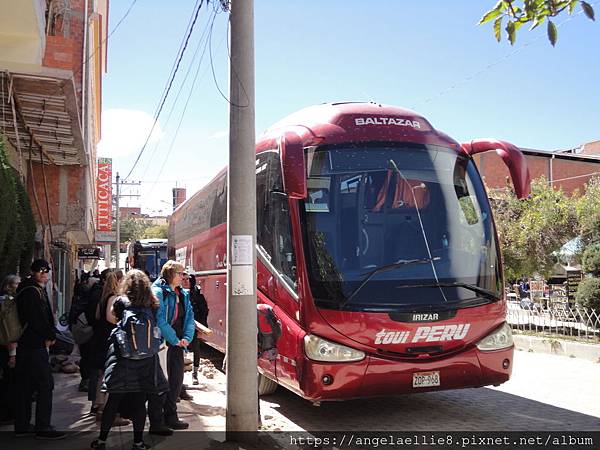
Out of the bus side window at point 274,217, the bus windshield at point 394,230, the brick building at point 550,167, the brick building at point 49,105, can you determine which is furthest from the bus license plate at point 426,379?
the brick building at point 550,167

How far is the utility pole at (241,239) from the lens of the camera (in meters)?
5.74

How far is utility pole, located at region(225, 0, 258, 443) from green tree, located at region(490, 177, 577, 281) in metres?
13.1

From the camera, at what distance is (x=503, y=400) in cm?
807

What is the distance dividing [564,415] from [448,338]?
208cm

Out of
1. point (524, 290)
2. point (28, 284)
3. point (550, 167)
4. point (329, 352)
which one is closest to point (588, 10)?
point (329, 352)

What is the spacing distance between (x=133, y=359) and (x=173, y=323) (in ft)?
3.76

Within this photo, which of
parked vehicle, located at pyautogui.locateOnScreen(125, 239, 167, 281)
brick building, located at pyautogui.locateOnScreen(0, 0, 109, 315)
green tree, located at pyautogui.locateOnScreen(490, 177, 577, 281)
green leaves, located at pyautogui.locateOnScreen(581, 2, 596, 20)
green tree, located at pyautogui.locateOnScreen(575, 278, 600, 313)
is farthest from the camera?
parked vehicle, located at pyautogui.locateOnScreen(125, 239, 167, 281)

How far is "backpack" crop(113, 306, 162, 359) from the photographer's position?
16.9 ft

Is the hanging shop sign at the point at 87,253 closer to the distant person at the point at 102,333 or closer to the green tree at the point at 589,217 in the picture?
the green tree at the point at 589,217

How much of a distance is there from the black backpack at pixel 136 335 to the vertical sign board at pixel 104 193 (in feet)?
113

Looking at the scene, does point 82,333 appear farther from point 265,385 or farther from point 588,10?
point 588,10

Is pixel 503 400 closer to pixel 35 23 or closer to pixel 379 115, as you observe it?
pixel 379 115

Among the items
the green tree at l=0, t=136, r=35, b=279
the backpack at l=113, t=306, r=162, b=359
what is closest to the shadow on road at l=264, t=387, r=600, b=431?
the backpack at l=113, t=306, r=162, b=359

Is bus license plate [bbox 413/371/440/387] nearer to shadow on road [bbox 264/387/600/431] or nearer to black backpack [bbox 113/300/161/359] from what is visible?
shadow on road [bbox 264/387/600/431]
